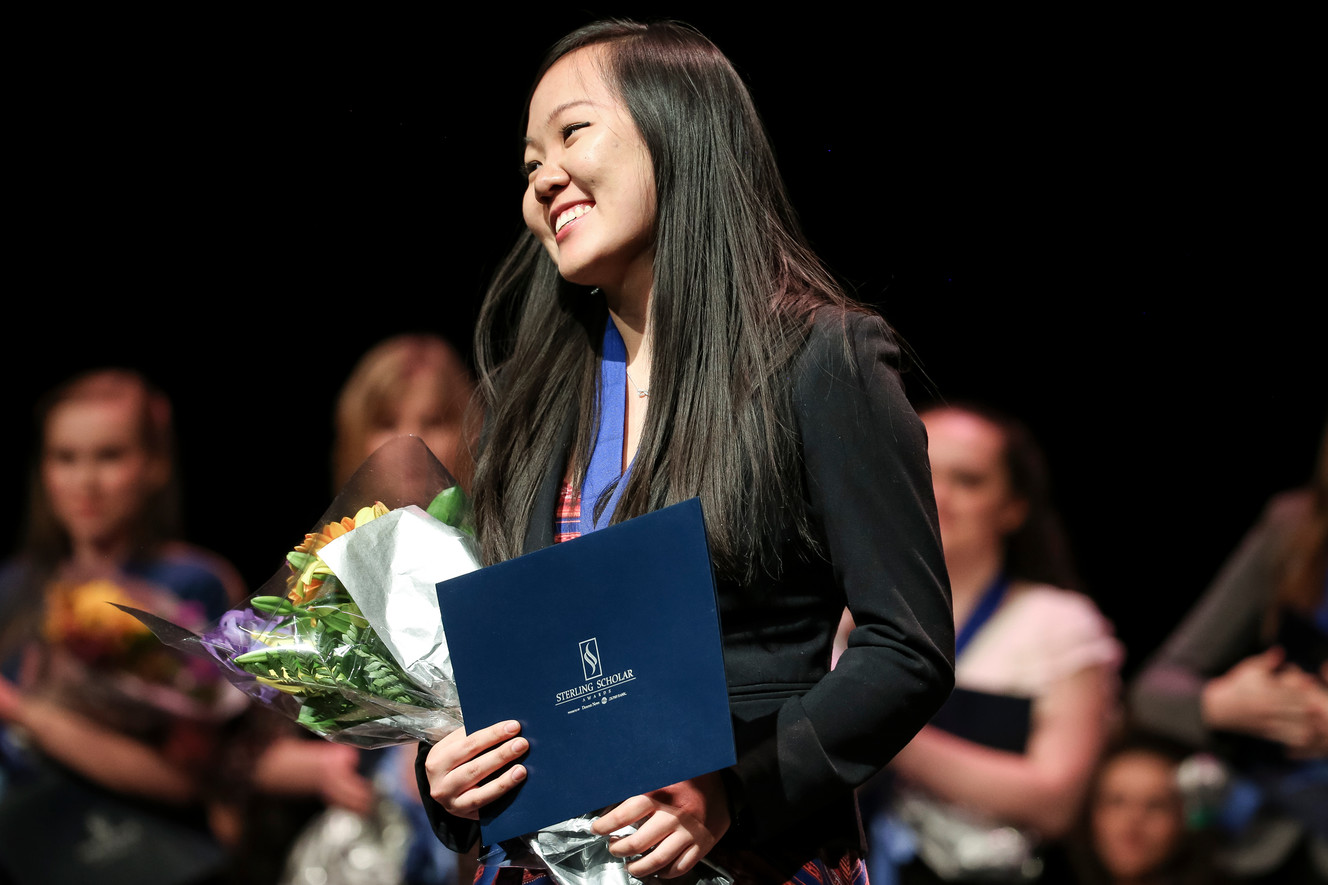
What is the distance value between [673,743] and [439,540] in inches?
13.1

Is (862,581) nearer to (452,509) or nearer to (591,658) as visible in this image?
(591,658)

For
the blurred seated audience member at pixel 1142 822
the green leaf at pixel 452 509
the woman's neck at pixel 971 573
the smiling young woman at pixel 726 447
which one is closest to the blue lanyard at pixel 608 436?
the smiling young woman at pixel 726 447

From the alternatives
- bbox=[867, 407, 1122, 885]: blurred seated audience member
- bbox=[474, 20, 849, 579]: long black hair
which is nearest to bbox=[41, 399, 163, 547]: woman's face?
bbox=[867, 407, 1122, 885]: blurred seated audience member


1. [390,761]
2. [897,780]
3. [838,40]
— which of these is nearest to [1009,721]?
[897,780]

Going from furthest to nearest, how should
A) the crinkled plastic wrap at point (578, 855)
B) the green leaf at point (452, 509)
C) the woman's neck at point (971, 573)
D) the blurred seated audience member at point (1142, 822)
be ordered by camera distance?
1. the woman's neck at point (971, 573)
2. the blurred seated audience member at point (1142, 822)
3. the green leaf at point (452, 509)
4. the crinkled plastic wrap at point (578, 855)

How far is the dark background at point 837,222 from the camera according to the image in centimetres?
170

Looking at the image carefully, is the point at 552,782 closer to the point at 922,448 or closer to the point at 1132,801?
the point at 922,448

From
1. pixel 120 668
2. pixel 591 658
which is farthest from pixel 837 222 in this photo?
pixel 120 668

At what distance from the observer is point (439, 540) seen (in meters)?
1.24

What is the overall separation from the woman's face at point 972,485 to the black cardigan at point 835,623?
2241 millimetres

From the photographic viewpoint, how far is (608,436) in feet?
4.52

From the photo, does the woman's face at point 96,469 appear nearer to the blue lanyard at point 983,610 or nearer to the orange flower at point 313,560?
the blue lanyard at point 983,610

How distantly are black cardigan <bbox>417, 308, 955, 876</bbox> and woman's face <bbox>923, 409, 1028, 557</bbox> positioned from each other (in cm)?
224

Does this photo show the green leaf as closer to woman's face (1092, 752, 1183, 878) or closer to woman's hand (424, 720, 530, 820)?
woman's hand (424, 720, 530, 820)
